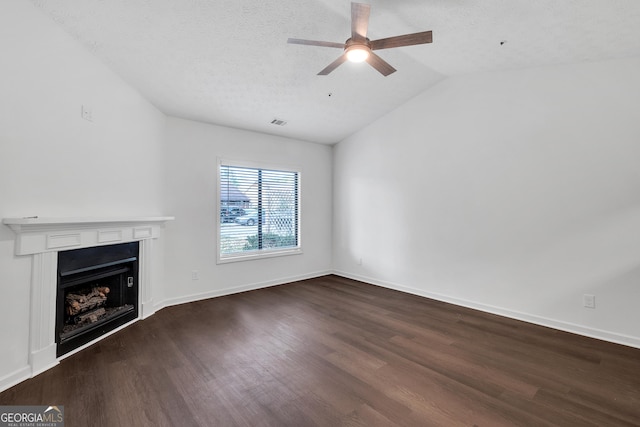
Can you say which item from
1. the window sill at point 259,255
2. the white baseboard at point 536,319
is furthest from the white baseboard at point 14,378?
the white baseboard at point 536,319

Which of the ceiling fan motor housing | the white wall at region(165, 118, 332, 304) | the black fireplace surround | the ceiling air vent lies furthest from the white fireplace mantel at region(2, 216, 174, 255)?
the ceiling fan motor housing

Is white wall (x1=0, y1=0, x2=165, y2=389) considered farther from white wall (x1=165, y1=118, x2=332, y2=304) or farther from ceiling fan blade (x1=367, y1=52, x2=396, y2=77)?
ceiling fan blade (x1=367, y1=52, x2=396, y2=77)

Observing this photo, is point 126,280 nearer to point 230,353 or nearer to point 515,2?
point 230,353

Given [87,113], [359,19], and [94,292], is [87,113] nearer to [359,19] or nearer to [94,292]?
[94,292]

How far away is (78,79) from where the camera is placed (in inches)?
101

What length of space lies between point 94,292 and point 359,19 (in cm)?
366

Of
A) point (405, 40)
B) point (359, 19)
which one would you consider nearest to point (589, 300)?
point (405, 40)

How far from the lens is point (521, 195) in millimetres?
3373

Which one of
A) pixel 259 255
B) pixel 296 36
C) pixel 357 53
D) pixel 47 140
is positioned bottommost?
pixel 259 255

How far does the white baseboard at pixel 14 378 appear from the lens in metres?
1.99

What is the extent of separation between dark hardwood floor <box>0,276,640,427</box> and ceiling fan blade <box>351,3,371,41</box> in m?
2.71

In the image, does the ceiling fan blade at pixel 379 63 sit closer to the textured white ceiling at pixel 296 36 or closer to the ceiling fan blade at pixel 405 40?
the ceiling fan blade at pixel 405 40

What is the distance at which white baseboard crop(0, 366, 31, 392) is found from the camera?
1989mm

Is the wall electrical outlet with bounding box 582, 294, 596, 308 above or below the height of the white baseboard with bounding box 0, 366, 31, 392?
above
